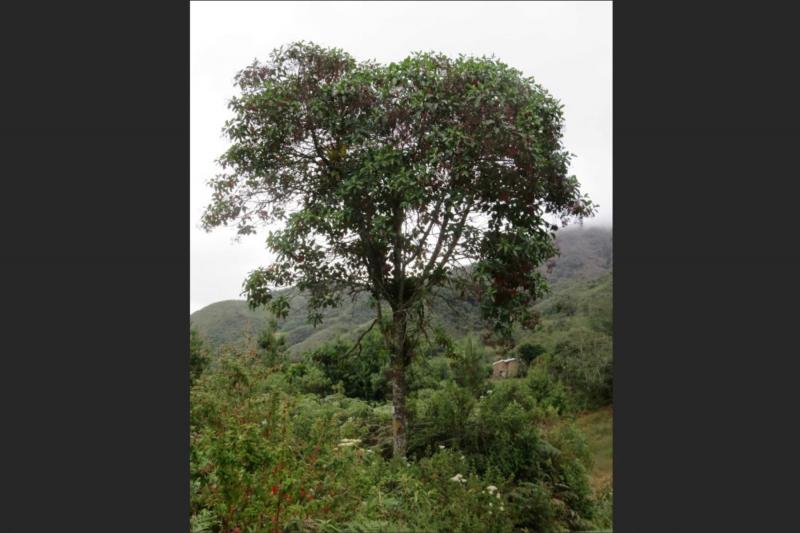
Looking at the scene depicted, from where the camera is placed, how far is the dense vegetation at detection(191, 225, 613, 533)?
408cm

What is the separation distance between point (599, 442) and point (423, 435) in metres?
1.94

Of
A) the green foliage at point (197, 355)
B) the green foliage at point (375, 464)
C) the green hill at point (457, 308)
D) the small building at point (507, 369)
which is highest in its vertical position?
the green hill at point (457, 308)

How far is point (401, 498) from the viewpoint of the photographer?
4.66 m

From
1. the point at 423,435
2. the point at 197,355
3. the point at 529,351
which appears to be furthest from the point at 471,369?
the point at 197,355

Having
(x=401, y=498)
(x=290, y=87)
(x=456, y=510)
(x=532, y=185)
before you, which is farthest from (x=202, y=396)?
(x=532, y=185)

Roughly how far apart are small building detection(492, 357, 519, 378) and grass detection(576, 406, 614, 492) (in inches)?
40.5

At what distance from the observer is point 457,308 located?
6.21m

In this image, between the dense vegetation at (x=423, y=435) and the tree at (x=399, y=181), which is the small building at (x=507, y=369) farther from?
the tree at (x=399, y=181)

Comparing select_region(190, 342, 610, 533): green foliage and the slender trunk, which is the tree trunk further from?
select_region(190, 342, 610, 533): green foliage

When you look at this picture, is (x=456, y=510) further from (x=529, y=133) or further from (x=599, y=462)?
(x=529, y=133)

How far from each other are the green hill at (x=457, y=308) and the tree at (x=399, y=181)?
238 millimetres

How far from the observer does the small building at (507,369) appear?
7.25 meters

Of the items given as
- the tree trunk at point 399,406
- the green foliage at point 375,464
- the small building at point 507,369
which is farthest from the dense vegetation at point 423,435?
the tree trunk at point 399,406

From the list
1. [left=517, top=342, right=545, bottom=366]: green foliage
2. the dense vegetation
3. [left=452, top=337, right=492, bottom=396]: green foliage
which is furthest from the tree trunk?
[left=517, top=342, right=545, bottom=366]: green foliage
